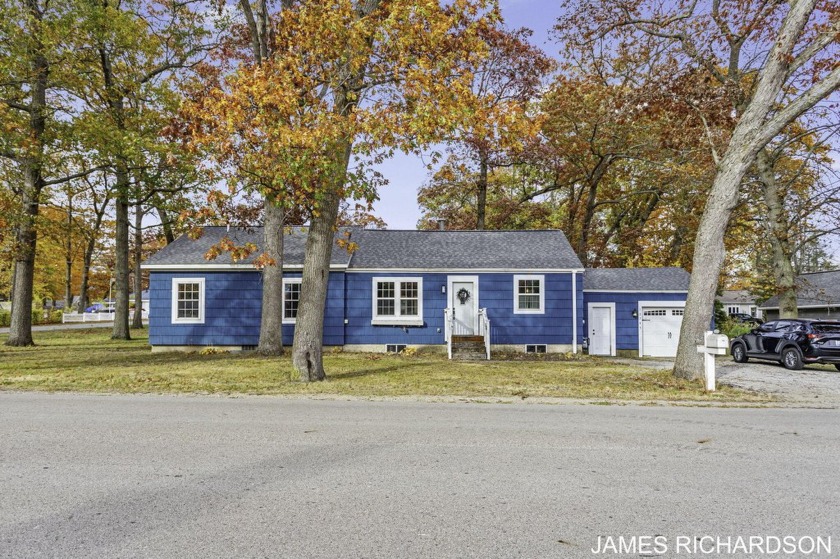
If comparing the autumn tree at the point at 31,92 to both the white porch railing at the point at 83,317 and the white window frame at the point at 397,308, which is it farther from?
the white porch railing at the point at 83,317

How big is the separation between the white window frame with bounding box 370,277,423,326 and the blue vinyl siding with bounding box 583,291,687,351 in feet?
21.2

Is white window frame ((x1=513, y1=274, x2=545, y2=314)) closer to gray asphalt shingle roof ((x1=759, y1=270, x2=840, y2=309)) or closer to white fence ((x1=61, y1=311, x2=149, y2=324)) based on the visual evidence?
gray asphalt shingle roof ((x1=759, y1=270, x2=840, y2=309))

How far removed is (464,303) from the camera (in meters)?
20.1

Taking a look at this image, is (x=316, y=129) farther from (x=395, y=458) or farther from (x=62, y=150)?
(x=62, y=150)

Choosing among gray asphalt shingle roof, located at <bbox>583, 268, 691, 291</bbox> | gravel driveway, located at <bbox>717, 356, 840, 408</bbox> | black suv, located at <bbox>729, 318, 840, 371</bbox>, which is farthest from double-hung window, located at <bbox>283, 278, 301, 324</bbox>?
black suv, located at <bbox>729, 318, 840, 371</bbox>

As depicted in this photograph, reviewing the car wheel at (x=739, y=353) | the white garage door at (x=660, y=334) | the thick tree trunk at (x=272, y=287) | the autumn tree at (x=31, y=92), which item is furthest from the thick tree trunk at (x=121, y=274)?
the car wheel at (x=739, y=353)

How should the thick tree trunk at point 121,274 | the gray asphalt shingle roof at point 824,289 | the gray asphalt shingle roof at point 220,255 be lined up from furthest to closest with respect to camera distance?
the gray asphalt shingle roof at point 824,289
the thick tree trunk at point 121,274
the gray asphalt shingle roof at point 220,255

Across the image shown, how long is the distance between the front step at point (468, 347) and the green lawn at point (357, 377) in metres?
0.83

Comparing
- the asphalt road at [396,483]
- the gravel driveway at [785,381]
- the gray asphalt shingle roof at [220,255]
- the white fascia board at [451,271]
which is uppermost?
the gray asphalt shingle roof at [220,255]

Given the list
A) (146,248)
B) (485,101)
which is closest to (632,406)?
(485,101)

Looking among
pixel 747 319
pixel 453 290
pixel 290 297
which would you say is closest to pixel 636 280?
pixel 453 290

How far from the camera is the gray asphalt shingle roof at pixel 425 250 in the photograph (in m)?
20.0

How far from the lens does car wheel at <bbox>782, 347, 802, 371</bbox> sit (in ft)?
52.6

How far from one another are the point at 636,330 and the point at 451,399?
44.9 feet
